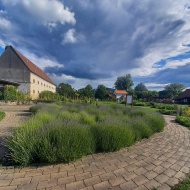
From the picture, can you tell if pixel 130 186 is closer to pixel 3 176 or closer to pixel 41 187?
pixel 41 187

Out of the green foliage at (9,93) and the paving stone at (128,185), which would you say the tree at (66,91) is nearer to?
the green foliage at (9,93)

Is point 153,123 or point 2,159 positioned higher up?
point 153,123

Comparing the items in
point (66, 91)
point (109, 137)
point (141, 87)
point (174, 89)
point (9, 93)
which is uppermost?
point (141, 87)

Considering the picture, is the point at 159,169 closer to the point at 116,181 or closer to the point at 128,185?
the point at 128,185

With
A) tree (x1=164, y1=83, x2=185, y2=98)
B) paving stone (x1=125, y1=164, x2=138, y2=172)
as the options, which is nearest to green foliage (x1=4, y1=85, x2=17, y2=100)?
paving stone (x1=125, y1=164, x2=138, y2=172)

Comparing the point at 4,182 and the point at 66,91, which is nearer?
the point at 4,182

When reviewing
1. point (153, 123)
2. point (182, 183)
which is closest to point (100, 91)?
point (153, 123)

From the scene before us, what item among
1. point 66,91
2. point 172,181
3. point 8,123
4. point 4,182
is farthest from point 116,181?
point 66,91

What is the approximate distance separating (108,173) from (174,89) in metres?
84.6

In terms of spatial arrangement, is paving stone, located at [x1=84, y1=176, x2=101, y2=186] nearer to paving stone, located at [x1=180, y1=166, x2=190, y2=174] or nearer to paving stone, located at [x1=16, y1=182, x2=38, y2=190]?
paving stone, located at [x1=16, y1=182, x2=38, y2=190]

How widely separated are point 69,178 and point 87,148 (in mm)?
865

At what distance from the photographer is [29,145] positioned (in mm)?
2711

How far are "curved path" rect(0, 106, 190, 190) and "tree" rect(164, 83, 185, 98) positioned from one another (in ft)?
248

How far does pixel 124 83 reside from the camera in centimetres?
7300
